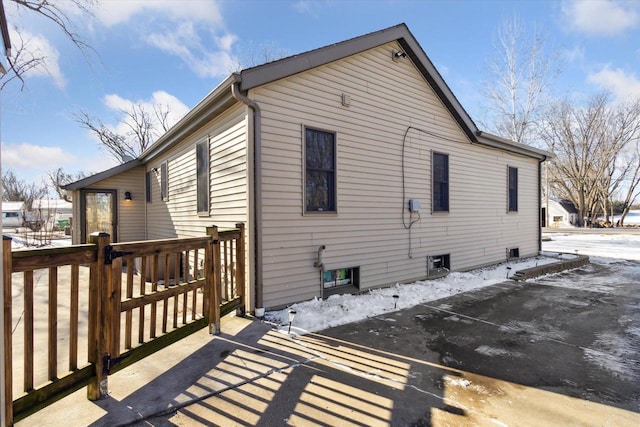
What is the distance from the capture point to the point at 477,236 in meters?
8.46

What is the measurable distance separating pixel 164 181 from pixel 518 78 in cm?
2285

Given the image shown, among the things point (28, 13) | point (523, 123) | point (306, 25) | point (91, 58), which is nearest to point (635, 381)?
point (91, 58)

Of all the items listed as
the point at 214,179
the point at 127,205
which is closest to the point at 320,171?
the point at 214,179

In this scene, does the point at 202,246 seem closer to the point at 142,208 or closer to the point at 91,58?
the point at 91,58

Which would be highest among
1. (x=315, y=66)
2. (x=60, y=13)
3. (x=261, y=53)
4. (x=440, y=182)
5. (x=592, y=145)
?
(x=261, y=53)

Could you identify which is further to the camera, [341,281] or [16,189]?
[16,189]

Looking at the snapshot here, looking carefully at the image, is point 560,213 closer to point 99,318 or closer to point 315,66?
point 315,66

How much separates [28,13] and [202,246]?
780 centimetres

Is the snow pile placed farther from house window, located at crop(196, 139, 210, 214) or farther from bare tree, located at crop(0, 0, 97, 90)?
bare tree, located at crop(0, 0, 97, 90)

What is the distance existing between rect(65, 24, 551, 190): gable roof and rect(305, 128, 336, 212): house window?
1.08 meters

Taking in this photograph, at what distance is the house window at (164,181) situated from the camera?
28.5 feet

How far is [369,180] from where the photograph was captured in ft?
19.7

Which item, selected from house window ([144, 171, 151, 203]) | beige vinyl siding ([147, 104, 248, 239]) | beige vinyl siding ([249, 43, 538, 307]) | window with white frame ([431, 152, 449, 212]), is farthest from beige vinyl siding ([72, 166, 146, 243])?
window with white frame ([431, 152, 449, 212])

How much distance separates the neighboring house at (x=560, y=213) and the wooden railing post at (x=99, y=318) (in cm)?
4286
